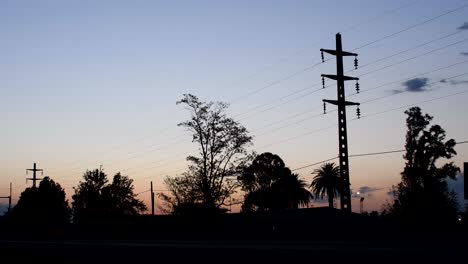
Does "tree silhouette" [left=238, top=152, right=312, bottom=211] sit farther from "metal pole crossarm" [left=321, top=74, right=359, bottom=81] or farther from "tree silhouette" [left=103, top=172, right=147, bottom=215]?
"metal pole crossarm" [left=321, top=74, right=359, bottom=81]

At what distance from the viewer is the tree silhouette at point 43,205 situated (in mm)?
115856

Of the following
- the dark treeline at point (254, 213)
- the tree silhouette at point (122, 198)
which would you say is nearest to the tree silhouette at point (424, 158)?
the dark treeline at point (254, 213)

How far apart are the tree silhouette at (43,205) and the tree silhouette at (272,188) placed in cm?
3560

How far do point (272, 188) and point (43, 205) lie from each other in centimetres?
4530

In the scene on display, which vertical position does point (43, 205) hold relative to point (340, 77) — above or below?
below

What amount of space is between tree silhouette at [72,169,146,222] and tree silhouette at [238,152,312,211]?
19.2m

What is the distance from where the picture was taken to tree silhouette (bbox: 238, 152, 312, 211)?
106m

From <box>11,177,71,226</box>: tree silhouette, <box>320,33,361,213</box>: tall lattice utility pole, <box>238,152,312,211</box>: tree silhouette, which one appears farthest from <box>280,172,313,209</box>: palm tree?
<box>320,33,361,213</box>: tall lattice utility pole

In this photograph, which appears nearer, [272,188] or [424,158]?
[424,158]

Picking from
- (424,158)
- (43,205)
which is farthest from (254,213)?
(43,205)

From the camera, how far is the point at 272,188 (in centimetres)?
10944

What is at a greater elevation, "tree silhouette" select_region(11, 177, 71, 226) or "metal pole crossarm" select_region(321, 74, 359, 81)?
"metal pole crossarm" select_region(321, 74, 359, 81)

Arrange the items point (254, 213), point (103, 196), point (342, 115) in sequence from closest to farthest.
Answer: point (342, 115), point (254, 213), point (103, 196)

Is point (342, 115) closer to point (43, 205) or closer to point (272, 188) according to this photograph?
point (272, 188)
